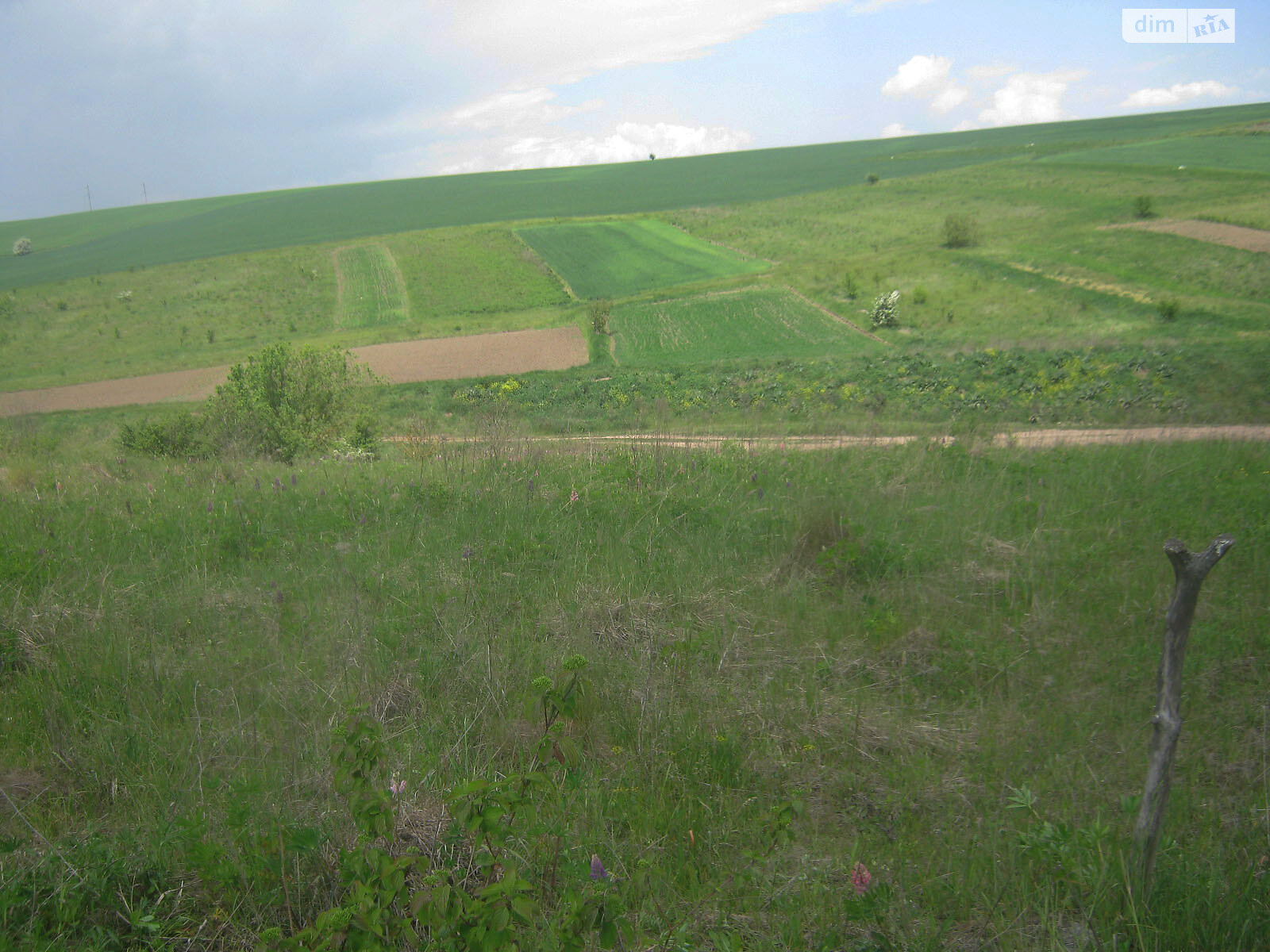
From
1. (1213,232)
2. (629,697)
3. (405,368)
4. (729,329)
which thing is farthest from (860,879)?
(1213,232)

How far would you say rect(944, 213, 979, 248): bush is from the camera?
136 feet

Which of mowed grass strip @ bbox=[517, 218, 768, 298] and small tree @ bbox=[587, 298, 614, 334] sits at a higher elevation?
mowed grass strip @ bbox=[517, 218, 768, 298]

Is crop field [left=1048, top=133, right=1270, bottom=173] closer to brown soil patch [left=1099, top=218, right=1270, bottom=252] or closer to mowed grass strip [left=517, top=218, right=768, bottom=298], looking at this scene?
brown soil patch [left=1099, top=218, right=1270, bottom=252]

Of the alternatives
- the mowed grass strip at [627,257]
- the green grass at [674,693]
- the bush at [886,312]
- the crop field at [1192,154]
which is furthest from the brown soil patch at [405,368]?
the crop field at [1192,154]

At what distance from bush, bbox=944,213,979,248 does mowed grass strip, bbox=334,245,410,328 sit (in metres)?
31.3

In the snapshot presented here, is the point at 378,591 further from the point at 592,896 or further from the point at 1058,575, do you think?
the point at 1058,575

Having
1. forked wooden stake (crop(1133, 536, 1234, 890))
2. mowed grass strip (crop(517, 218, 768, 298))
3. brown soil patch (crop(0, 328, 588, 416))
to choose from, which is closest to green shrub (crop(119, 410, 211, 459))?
brown soil patch (crop(0, 328, 588, 416))

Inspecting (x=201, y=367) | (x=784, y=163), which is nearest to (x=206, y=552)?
(x=201, y=367)

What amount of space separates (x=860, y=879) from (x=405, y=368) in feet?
101

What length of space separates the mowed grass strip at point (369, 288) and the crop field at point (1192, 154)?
52.5 meters

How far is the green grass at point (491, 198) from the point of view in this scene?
74.5m

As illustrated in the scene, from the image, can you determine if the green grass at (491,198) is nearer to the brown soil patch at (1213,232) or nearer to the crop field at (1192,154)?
the crop field at (1192,154)

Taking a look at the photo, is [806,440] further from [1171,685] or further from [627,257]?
[627,257]

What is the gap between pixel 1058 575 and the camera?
5027 mm
